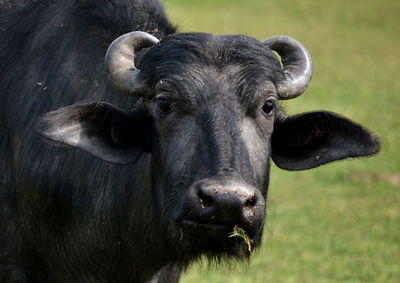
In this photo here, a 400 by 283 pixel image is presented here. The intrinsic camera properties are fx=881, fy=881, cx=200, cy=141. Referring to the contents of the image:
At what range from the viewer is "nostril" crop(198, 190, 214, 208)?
17.9 feet

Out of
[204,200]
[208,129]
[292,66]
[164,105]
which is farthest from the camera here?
[292,66]

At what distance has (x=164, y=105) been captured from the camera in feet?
20.1

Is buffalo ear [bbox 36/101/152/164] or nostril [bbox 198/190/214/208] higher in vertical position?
nostril [bbox 198/190/214/208]

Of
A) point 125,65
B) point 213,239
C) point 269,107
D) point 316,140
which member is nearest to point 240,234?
point 213,239

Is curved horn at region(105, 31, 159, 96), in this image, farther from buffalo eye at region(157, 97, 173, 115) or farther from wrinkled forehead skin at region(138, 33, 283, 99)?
buffalo eye at region(157, 97, 173, 115)

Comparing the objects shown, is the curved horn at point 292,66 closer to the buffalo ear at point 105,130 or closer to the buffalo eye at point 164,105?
the buffalo eye at point 164,105

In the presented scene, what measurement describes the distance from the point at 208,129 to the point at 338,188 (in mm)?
10829

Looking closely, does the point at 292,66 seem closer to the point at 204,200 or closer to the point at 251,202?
the point at 251,202

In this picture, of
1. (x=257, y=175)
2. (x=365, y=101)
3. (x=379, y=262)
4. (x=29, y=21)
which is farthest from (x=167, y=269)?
(x=365, y=101)

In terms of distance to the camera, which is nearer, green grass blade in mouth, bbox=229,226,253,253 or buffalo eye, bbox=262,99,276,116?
green grass blade in mouth, bbox=229,226,253,253

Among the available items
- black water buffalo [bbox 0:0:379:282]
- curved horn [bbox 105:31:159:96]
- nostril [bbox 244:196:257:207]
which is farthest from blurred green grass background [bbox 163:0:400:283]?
curved horn [bbox 105:31:159:96]

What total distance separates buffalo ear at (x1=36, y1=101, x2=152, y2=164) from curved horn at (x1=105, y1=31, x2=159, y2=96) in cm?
19

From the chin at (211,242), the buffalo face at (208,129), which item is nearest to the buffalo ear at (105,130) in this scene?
the buffalo face at (208,129)

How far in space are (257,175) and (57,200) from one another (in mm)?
1768
